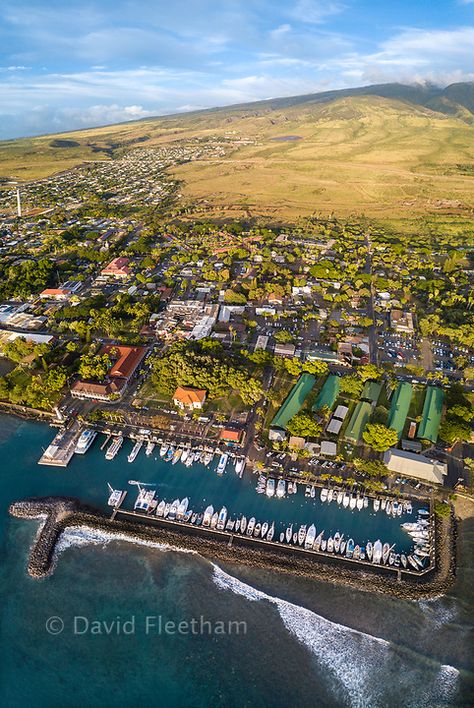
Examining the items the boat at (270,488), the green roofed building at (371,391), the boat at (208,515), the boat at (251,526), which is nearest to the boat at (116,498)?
the boat at (208,515)

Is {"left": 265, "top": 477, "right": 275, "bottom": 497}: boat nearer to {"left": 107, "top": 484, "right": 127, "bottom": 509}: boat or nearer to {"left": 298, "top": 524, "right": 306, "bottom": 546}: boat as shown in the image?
{"left": 298, "top": 524, "right": 306, "bottom": 546}: boat

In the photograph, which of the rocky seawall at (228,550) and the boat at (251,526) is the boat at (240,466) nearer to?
the boat at (251,526)

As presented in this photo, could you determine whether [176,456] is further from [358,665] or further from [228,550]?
[358,665]

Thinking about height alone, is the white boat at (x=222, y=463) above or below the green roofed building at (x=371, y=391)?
below

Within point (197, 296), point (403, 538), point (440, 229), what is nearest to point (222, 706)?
point (403, 538)

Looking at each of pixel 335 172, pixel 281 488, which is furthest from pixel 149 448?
pixel 335 172

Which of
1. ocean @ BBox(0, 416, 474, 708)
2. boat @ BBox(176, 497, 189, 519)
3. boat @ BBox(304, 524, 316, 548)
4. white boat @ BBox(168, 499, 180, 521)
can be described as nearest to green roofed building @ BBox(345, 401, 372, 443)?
ocean @ BBox(0, 416, 474, 708)
